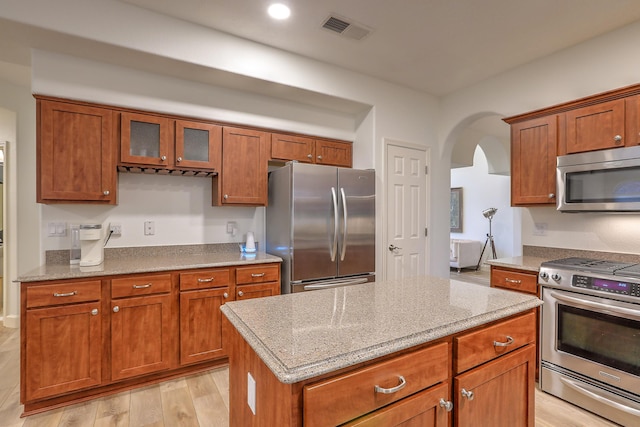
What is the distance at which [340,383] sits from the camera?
3.05 feet

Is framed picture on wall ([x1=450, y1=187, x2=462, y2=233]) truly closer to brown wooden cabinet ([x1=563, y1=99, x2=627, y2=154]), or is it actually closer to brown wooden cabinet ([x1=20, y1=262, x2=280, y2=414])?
brown wooden cabinet ([x1=563, y1=99, x2=627, y2=154])

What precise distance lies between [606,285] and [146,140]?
357cm

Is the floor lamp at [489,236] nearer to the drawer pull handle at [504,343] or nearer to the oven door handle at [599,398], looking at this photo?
the oven door handle at [599,398]

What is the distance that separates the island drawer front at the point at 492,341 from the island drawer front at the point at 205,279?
1988mm

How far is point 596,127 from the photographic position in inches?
99.8

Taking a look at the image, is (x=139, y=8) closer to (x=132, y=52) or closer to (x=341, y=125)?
(x=132, y=52)

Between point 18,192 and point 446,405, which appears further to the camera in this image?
point 18,192

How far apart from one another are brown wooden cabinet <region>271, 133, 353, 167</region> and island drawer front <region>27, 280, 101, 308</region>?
6.16ft

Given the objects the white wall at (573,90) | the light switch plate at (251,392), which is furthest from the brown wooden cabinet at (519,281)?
the light switch plate at (251,392)

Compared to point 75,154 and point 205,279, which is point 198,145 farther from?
point 205,279

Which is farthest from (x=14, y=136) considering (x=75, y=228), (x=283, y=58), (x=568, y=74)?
(x=568, y=74)

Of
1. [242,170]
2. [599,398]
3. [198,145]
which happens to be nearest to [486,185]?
[599,398]

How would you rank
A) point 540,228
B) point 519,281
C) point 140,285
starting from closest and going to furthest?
point 140,285 → point 519,281 → point 540,228

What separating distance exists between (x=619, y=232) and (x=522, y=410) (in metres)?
2.14
